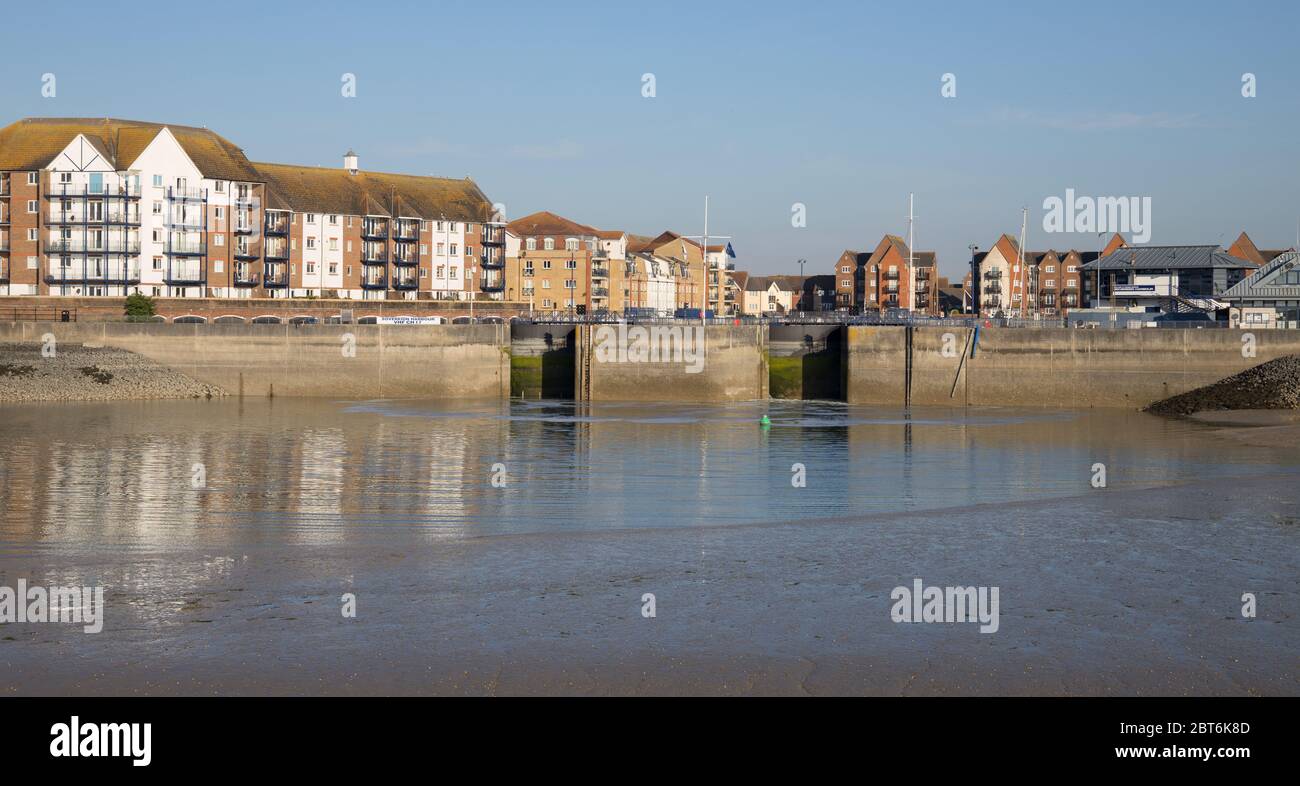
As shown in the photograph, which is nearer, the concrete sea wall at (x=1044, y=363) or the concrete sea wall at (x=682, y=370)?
the concrete sea wall at (x=1044, y=363)

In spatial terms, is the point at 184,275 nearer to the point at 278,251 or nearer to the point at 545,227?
the point at 278,251

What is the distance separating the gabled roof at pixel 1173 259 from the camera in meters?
113

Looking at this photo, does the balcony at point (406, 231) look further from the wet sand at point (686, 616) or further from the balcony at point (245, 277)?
the wet sand at point (686, 616)

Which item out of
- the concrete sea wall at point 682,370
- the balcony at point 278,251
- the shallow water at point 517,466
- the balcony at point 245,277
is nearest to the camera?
the shallow water at point 517,466

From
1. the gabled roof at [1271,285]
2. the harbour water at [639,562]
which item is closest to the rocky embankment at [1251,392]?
the harbour water at [639,562]

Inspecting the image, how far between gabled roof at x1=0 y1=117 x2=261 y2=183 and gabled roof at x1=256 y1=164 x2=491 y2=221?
5.55 metres

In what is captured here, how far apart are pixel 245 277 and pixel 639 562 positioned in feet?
296

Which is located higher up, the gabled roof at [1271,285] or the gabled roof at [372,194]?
the gabled roof at [372,194]

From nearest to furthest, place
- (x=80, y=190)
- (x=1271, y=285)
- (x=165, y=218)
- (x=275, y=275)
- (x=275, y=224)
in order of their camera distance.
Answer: (x=1271, y=285)
(x=80, y=190)
(x=165, y=218)
(x=275, y=224)
(x=275, y=275)

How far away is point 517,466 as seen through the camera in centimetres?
3634

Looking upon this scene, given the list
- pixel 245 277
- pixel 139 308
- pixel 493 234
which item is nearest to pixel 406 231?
pixel 493 234

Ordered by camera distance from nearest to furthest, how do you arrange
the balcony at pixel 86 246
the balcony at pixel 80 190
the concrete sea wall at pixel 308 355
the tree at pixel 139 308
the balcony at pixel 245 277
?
the concrete sea wall at pixel 308 355 → the tree at pixel 139 308 → the balcony at pixel 80 190 → the balcony at pixel 86 246 → the balcony at pixel 245 277

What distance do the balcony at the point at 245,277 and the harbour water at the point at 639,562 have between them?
62793mm
